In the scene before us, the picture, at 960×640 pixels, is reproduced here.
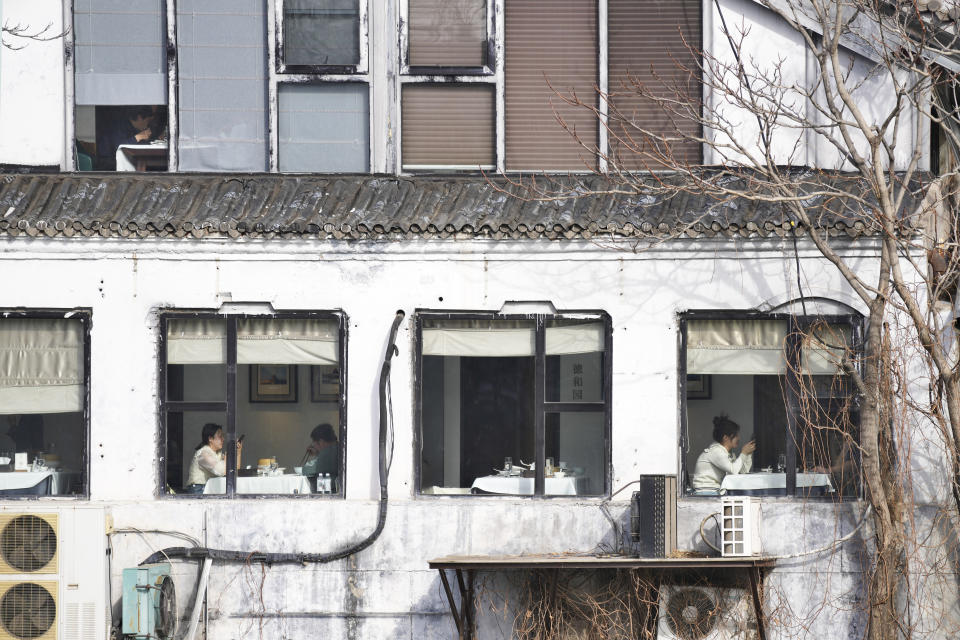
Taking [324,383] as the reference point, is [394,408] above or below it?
below

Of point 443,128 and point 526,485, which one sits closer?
point 526,485

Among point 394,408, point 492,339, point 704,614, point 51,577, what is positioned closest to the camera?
point 51,577

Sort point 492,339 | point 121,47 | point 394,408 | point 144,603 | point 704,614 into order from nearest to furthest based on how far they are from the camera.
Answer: point 144,603, point 704,614, point 394,408, point 492,339, point 121,47

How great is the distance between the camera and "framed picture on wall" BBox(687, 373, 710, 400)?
11.2m

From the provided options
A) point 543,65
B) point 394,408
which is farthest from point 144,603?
point 543,65

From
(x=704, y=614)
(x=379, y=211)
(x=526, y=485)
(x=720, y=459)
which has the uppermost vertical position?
(x=379, y=211)

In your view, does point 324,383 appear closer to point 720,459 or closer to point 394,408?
point 394,408

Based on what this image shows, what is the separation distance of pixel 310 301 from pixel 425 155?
202cm

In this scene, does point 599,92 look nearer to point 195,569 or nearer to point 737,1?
point 737,1

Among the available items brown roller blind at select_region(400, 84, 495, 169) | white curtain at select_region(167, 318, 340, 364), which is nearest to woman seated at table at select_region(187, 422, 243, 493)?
white curtain at select_region(167, 318, 340, 364)

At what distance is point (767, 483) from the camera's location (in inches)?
444

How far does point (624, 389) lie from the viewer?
11164 mm

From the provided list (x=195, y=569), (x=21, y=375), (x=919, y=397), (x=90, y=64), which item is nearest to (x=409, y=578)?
(x=195, y=569)

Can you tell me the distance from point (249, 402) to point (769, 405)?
4.92 metres
